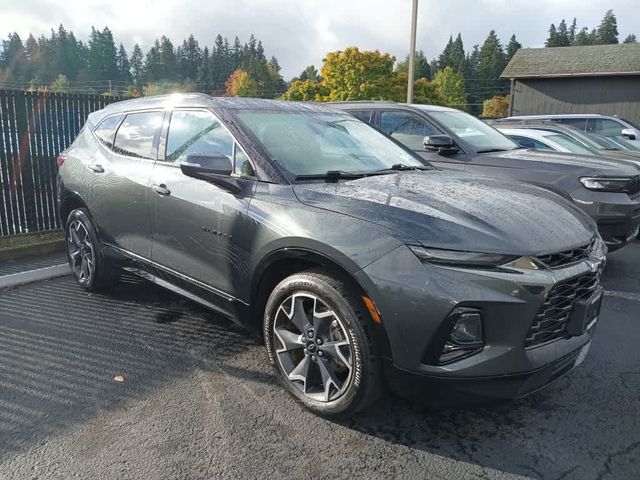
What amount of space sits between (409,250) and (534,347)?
2.40ft

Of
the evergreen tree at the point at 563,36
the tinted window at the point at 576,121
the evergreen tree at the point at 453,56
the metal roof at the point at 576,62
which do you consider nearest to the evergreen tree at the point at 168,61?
the evergreen tree at the point at 453,56

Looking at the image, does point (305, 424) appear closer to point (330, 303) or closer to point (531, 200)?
point (330, 303)

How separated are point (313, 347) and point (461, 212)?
105 centimetres

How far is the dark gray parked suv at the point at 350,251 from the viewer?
7.47 feet

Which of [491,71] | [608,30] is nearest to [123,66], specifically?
[491,71]

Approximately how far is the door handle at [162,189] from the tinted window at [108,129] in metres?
1.05

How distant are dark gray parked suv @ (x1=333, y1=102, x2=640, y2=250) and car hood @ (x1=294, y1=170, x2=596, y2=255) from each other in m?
2.26

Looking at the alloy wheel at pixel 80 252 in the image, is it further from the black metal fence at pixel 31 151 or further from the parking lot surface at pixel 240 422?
the black metal fence at pixel 31 151

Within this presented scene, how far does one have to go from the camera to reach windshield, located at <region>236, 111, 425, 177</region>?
3217 millimetres

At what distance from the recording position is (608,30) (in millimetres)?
85188

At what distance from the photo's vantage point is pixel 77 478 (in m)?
2.24

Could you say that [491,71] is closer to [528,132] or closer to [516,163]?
[528,132]

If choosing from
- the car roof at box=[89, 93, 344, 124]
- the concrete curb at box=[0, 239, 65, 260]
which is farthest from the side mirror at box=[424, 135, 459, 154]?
the concrete curb at box=[0, 239, 65, 260]

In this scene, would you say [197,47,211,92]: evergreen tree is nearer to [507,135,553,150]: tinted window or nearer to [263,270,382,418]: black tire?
[507,135,553,150]: tinted window
